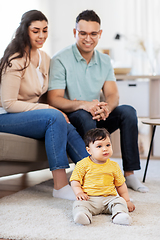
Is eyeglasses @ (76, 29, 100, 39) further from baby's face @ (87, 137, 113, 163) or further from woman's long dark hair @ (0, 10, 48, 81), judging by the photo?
baby's face @ (87, 137, 113, 163)

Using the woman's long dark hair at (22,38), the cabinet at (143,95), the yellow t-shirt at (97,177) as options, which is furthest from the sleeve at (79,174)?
the cabinet at (143,95)

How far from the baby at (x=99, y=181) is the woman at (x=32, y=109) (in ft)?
0.67

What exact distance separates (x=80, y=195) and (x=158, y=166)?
4.60 feet

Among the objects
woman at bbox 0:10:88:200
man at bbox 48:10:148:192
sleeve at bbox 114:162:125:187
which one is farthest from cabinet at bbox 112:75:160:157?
sleeve at bbox 114:162:125:187

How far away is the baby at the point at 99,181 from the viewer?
4.30 ft

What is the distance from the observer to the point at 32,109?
169 centimetres

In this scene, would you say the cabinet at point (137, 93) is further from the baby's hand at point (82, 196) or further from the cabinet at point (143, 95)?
the baby's hand at point (82, 196)

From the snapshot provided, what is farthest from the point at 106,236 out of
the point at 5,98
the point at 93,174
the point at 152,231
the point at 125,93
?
the point at 125,93

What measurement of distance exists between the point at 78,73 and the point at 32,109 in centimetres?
50

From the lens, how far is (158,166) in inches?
101

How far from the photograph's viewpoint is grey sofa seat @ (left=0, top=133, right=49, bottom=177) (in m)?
1.53

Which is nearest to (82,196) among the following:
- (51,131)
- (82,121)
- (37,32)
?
(51,131)

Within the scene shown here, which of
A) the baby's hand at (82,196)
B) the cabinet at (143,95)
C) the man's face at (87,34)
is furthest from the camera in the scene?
the cabinet at (143,95)

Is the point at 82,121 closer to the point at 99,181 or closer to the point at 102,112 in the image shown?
the point at 102,112
